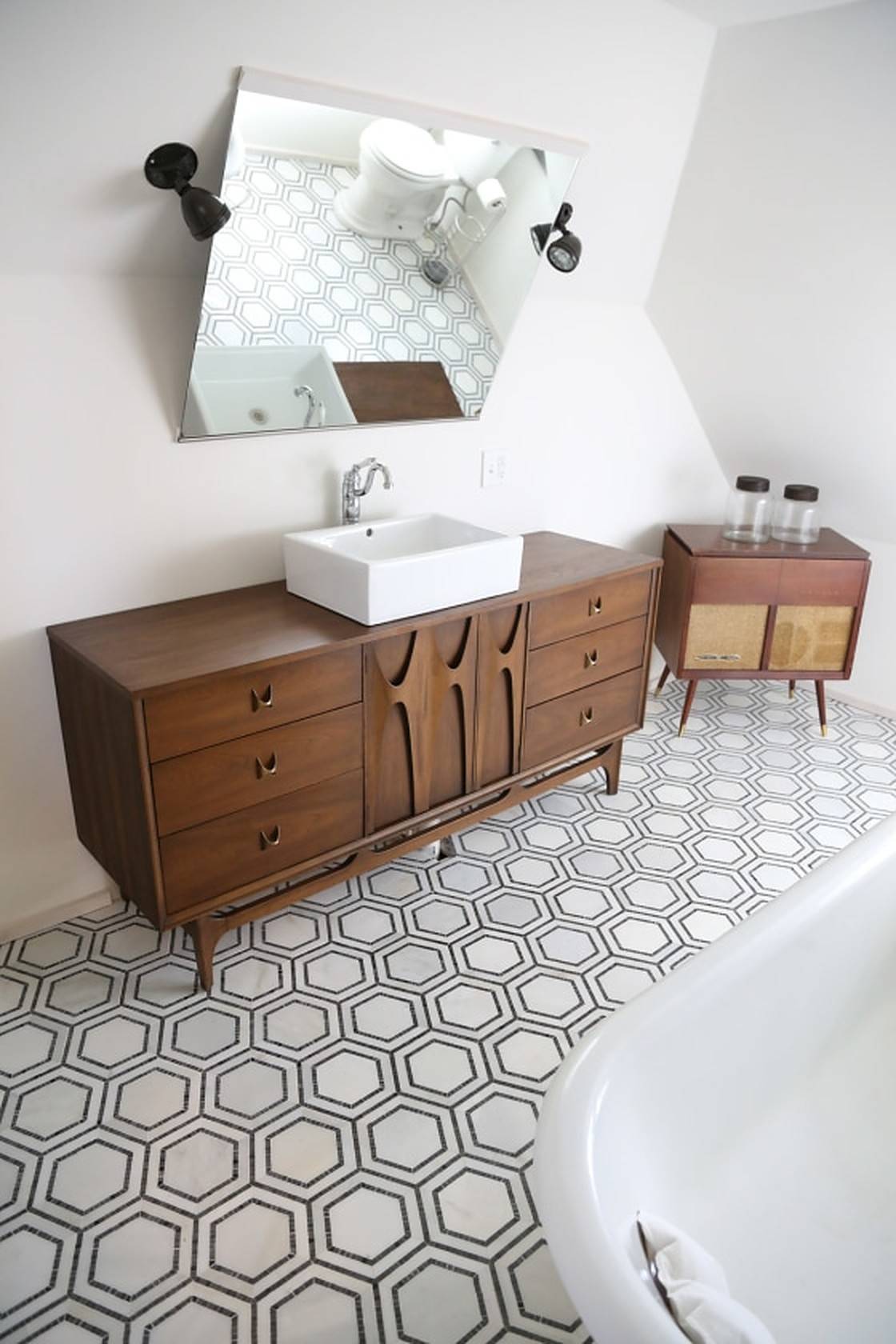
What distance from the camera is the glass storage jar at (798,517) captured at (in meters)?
3.25

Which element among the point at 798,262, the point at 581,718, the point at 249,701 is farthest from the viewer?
the point at 581,718

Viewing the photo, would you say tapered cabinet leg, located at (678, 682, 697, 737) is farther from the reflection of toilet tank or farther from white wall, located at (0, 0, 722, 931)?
the reflection of toilet tank

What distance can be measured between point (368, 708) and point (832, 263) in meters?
1.75

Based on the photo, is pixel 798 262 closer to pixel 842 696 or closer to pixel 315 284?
pixel 315 284

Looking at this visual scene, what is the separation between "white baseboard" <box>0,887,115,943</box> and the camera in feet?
7.38

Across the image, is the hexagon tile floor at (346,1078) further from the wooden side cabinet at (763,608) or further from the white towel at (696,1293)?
the wooden side cabinet at (763,608)

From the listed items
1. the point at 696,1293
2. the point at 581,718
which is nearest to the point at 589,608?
the point at 581,718

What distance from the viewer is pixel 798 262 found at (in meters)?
2.63

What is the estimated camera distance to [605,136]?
2.38 metres

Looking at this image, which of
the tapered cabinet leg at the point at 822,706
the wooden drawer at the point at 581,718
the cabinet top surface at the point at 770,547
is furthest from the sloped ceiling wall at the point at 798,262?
the wooden drawer at the point at 581,718

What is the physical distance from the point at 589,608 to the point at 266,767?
1.06 metres

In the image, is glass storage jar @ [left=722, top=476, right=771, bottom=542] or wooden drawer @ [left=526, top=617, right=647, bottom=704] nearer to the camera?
wooden drawer @ [left=526, top=617, right=647, bottom=704]

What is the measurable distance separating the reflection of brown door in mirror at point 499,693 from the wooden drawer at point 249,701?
40 cm

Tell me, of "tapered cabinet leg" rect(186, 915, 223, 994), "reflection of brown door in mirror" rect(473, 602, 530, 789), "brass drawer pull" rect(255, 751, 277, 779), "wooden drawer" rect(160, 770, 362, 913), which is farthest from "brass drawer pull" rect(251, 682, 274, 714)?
"reflection of brown door in mirror" rect(473, 602, 530, 789)
